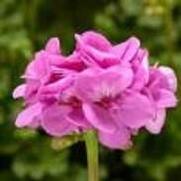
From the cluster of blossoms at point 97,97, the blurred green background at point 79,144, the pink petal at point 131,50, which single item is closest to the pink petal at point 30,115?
the cluster of blossoms at point 97,97

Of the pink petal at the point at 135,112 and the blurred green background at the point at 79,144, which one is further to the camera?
the blurred green background at the point at 79,144

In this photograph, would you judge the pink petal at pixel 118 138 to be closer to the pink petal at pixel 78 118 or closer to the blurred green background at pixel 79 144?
the pink petal at pixel 78 118

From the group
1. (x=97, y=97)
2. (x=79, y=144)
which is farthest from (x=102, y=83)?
(x=79, y=144)

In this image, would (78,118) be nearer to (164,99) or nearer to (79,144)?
(164,99)

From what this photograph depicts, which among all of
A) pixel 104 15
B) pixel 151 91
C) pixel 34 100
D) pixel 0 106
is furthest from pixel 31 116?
pixel 104 15

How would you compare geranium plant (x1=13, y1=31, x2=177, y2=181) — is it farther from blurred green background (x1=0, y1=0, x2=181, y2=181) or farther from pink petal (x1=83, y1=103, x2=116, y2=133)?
blurred green background (x1=0, y1=0, x2=181, y2=181)

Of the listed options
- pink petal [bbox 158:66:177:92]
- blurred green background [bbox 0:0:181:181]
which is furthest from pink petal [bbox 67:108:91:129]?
blurred green background [bbox 0:0:181:181]

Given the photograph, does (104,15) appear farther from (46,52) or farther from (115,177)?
(46,52)
